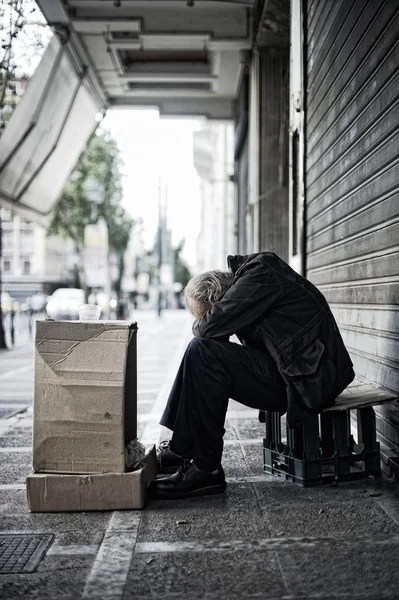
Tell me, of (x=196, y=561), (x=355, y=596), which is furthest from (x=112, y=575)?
(x=355, y=596)

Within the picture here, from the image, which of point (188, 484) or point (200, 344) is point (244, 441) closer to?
point (188, 484)

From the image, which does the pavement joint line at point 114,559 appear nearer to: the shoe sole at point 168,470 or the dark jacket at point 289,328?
the shoe sole at point 168,470

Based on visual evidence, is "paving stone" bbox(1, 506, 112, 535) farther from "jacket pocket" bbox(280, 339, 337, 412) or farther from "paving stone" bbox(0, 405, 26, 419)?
"paving stone" bbox(0, 405, 26, 419)

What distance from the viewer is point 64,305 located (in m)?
39.1

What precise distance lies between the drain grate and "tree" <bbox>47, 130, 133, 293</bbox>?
2880 cm

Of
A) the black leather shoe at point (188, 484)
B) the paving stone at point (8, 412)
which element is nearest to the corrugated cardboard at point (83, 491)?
the black leather shoe at point (188, 484)

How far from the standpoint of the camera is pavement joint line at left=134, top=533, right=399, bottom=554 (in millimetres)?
3523

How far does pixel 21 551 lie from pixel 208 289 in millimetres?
1830

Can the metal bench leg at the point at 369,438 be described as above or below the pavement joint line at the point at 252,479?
above

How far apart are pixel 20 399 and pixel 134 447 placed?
17.1 feet

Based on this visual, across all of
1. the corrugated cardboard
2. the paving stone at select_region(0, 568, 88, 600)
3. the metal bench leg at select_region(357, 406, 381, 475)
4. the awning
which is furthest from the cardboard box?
the awning

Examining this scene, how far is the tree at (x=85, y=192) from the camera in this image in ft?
113

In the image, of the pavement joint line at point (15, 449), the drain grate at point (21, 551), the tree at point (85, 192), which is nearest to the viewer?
the drain grate at point (21, 551)

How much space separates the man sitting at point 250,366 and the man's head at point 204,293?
10 centimetres
